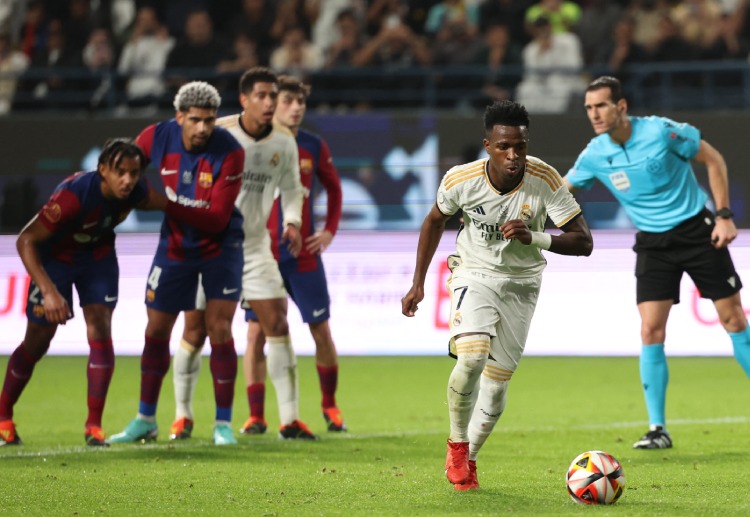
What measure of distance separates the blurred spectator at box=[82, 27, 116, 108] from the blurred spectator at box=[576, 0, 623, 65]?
250 inches

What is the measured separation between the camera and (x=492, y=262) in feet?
21.9

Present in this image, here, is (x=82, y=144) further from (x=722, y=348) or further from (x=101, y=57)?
(x=722, y=348)

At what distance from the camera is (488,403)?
6688 mm

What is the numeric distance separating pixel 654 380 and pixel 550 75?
370 inches

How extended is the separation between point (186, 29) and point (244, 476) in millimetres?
12476

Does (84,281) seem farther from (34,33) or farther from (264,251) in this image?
(34,33)

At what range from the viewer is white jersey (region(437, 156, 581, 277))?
6586 millimetres

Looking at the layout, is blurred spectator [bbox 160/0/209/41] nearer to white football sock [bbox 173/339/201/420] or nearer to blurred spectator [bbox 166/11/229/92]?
blurred spectator [bbox 166/11/229/92]

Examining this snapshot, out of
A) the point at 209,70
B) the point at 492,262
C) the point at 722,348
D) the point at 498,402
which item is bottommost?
the point at 722,348

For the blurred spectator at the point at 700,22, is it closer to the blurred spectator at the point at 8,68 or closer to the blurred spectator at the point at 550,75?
the blurred spectator at the point at 550,75

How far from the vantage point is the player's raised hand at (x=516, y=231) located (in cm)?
613

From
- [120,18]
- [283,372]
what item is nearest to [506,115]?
[283,372]

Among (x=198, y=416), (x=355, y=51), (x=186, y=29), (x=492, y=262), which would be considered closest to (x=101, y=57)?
(x=186, y=29)

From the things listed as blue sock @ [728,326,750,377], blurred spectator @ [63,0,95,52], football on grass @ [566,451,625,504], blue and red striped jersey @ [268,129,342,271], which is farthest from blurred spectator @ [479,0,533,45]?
football on grass @ [566,451,625,504]
